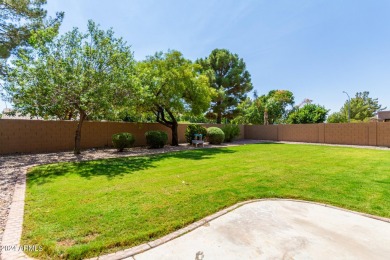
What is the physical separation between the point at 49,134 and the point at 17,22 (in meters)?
5.92

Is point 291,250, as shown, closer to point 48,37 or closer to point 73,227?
point 73,227

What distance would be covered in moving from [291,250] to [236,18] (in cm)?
1220

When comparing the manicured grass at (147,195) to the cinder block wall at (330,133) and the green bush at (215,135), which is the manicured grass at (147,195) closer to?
the green bush at (215,135)

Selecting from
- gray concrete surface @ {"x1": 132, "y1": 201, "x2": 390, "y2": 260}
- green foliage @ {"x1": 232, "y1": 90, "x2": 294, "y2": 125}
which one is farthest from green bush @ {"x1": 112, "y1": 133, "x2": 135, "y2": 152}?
green foliage @ {"x1": 232, "y1": 90, "x2": 294, "y2": 125}

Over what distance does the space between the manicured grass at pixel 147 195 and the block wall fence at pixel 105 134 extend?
4823mm

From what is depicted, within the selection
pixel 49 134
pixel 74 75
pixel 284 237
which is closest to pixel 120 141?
pixel 49 134

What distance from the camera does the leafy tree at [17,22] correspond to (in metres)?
10.2

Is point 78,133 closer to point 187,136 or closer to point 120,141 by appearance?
point 120,141

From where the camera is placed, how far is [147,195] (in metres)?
4.35

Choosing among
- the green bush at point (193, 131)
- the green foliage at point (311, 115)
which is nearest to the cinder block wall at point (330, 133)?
the green foliage at point (311, 115)

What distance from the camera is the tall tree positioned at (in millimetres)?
24656

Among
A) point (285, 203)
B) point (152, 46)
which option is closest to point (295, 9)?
point (152, 46)

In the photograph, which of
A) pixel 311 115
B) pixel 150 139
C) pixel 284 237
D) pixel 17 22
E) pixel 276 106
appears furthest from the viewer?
pixel 276 106

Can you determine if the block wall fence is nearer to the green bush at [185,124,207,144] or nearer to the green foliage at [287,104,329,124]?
the green bush at [185,124,207,144]
